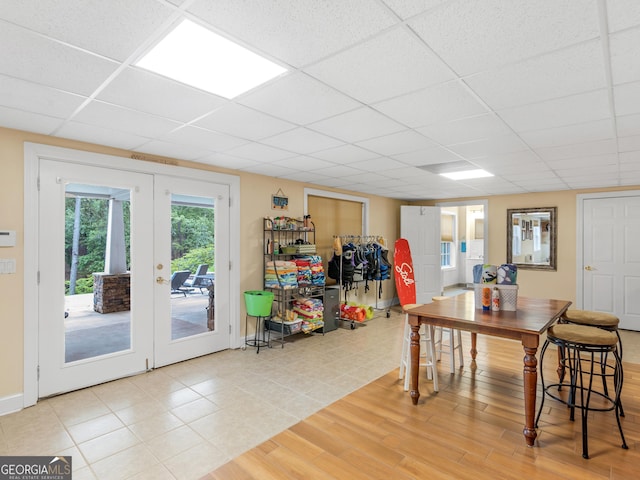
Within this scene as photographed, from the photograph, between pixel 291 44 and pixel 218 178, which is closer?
pixel 291 44

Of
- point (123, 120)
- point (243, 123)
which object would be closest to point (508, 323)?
point (243, 123)

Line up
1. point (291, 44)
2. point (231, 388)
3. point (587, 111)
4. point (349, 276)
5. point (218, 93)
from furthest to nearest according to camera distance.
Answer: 1. point (349, 276)
2. point (231, 388)
3. point (587, 111)
4. point (218, 93)
5. point (291, 44)

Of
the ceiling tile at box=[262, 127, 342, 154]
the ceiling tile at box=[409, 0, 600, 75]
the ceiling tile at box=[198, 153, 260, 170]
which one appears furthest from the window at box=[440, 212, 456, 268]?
the ceiling tile at box=[409, 0, 600, 75]

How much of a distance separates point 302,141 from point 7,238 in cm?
261

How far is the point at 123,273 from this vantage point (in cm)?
357

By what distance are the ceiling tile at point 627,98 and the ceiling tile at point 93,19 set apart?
251 centimetres

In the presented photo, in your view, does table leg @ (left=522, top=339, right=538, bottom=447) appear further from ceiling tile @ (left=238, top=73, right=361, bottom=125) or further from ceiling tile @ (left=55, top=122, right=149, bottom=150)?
ceiling tile @ (left=55, top=122, right=149, bottom=150)

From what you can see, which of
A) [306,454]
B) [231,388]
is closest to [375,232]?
[231,388]

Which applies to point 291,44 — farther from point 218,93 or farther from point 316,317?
point 316,317

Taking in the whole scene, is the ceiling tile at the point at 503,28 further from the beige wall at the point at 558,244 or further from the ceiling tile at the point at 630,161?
the beige wall at the point at 558,244

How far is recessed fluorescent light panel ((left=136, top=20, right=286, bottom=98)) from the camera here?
1621 mm

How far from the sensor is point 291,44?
1632 millimetres

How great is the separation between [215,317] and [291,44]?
3.50 meters

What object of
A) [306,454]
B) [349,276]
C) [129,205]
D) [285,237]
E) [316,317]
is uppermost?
[129,205]
